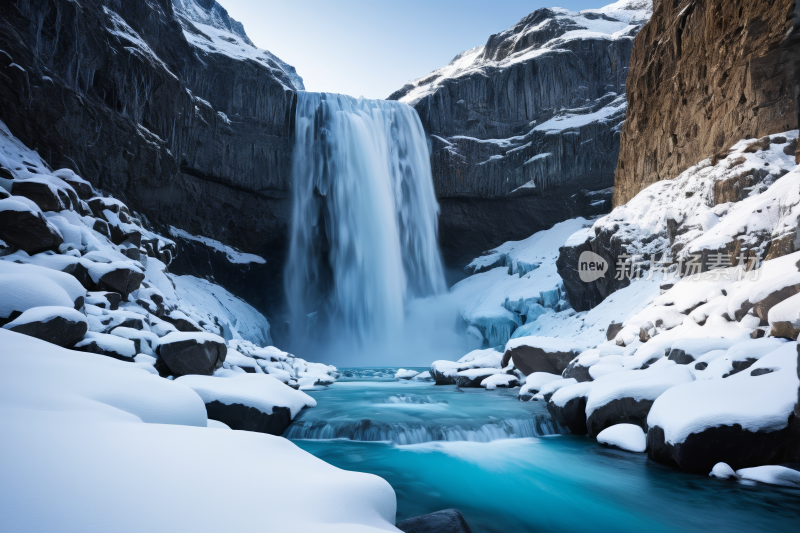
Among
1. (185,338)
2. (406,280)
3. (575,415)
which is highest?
(406,280)

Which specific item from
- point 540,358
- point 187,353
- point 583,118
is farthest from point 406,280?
point 187,353

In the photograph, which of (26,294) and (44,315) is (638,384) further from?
(26,294)

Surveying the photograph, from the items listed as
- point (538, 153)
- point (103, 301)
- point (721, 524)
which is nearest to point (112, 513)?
point (721, 524)

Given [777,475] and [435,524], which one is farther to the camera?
[777,475]

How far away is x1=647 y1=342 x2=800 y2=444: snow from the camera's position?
16.6ft

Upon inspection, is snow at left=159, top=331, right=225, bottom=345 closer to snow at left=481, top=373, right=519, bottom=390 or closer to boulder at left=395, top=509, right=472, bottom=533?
boulder at left=395, top=509, right=472, bottom=533

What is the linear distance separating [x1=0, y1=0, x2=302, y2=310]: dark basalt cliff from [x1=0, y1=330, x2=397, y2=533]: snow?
2131cm

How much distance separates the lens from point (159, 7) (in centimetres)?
2583

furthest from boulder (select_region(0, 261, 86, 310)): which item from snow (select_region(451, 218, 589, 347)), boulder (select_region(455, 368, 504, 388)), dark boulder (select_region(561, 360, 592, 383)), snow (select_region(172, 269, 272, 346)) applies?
snow (select_region(451, 218, 589, 347))

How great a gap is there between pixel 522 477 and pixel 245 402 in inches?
184

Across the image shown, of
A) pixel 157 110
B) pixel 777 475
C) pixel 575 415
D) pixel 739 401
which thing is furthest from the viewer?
pixel 157 110

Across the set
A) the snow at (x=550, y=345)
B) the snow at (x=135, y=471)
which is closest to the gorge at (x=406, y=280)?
the snow at (x=135, y=471)

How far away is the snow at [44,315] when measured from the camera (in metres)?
6.00

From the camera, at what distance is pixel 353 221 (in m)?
31.8
